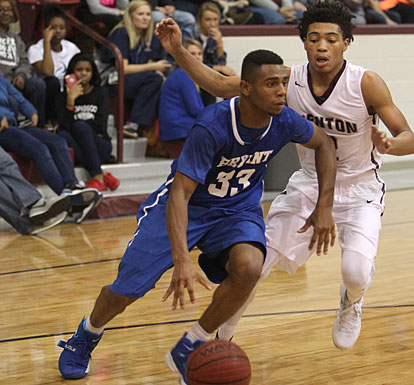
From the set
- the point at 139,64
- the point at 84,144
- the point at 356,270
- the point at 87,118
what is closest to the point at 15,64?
the point at 87,118

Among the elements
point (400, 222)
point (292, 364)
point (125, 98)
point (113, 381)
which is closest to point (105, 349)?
point (113, 381)

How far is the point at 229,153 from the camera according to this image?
338 cm

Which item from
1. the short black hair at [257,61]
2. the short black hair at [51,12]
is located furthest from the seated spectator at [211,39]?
the short black hair at [257,61]

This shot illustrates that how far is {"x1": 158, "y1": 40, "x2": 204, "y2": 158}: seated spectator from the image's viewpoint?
27.0ft

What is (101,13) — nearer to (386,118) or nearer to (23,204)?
(23,204)

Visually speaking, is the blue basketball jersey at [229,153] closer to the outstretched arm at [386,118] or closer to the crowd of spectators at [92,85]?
the outstretched arm at [386,118]

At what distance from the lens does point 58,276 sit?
5.48m

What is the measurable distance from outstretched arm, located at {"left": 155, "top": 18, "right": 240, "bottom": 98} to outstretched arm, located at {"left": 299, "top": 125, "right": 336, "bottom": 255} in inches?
21.3

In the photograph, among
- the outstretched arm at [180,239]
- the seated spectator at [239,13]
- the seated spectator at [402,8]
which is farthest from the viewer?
the seated spectator at [402,8]

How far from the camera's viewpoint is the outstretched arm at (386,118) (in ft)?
11.3

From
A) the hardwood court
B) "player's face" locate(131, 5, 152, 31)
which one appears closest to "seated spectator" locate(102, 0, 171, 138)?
"player's face" locate(131, 5, 152, 31)

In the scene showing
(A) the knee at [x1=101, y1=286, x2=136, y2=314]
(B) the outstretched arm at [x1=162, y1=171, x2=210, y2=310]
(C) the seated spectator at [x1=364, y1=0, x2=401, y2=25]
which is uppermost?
(B) the outstretched arm at [x1=162, y1=171, x2=210, y2=310]

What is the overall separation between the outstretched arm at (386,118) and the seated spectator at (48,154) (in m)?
3.64

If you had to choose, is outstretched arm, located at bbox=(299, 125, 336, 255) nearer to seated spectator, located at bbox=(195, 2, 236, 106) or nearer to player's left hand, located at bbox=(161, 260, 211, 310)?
player's left hand, located at bbox=(161, 260, 211, 310)
